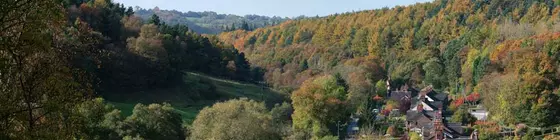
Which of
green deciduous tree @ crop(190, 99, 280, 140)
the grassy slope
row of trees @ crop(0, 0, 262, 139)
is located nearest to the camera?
row of trees @ crop(0, 0, 262, 139)

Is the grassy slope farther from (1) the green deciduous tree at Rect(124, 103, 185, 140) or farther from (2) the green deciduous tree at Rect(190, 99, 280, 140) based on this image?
(2) the green deciduous tree at Rect(190, 99, 280, 140)

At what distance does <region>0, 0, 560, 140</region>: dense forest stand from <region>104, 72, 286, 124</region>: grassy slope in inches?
8.1

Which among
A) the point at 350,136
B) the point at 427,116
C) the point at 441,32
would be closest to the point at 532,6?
the point at 441,32

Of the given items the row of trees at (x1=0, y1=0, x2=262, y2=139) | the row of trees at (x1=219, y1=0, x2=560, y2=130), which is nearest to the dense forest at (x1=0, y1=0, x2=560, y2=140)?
the row of trees at (x1=0, y1=0, x2=262, y2=139)

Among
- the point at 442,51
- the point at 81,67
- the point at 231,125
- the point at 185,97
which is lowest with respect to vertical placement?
the point at 185,97

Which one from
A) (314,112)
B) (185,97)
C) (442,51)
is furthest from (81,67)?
(442,51)

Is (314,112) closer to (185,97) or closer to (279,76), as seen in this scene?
(185,97)

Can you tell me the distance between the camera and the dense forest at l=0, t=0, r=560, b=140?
7023 mm

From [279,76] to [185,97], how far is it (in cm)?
2913

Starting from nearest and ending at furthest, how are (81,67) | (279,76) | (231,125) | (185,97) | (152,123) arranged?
1. (231,125)
2. (152,123)
3. (81,67)
4. (185,97)
5. (279,76)

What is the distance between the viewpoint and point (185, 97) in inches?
1854

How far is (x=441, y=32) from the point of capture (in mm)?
79688

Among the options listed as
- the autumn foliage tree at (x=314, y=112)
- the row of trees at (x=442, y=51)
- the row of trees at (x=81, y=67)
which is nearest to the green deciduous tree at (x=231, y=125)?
A: the row of trees at (x=81, y=67)

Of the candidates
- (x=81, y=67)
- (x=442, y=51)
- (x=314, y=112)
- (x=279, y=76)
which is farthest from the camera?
(x=279, y=76)
